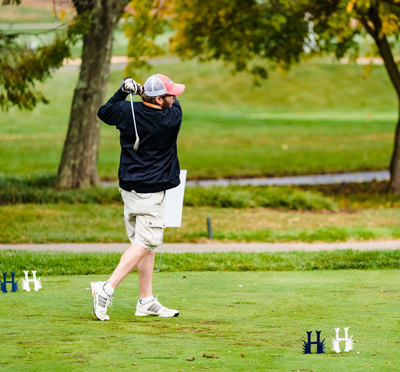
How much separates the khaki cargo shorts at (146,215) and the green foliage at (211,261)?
2525 mm

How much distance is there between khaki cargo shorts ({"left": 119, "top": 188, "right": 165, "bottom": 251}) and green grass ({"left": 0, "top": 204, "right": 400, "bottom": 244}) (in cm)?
611

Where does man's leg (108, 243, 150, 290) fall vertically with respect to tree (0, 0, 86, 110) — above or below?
below

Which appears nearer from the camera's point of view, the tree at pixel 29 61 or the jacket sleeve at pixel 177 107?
the jacket sleeve at pixel 177 107

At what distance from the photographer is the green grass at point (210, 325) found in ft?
14.3

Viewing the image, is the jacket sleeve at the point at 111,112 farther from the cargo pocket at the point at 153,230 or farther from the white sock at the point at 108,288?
the white sock at the point at 108,288

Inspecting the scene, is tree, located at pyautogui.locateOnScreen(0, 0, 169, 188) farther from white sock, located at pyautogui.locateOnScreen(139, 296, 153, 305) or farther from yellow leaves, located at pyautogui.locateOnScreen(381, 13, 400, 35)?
white sock, located at pyautogui.locateOnScreen(139, 296, 153, 305)

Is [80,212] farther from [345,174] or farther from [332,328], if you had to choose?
[345,174]

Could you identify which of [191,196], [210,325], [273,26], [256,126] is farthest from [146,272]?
[256,126]

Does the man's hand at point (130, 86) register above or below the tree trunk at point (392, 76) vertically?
above

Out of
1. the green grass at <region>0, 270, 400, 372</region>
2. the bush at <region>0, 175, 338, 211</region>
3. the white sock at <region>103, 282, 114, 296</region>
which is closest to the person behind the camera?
the green grass at <region>0, 270, 400, 372</region>

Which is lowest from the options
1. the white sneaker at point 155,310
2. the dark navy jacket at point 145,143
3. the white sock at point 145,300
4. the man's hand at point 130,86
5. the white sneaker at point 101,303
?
the white sneaker at point 155,310

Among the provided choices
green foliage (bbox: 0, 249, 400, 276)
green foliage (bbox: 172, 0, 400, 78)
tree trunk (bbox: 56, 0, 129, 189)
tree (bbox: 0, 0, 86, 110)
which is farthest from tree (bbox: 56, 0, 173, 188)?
green foliage (bbox: 0, 249, 400, 276)

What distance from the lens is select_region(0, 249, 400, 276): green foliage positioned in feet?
28.0

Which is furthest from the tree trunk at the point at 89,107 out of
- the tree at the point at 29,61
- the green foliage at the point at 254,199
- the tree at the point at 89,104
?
the green foliage at the point at 254,199
